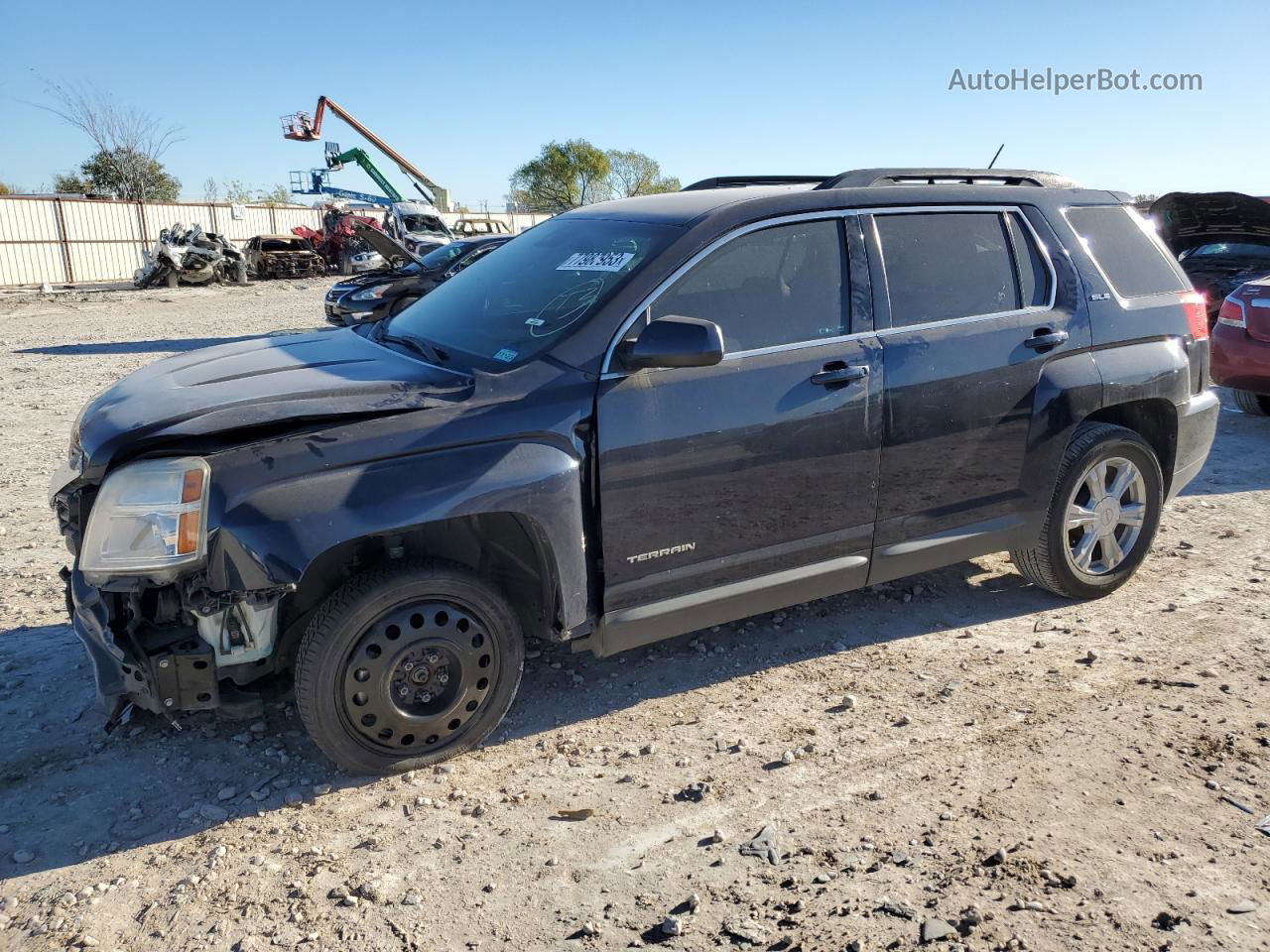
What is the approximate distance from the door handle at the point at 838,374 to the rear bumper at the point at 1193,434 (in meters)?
2.02

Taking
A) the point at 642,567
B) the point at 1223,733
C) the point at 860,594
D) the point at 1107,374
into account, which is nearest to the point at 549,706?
the point at 642,567

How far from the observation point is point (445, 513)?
307 centimetres

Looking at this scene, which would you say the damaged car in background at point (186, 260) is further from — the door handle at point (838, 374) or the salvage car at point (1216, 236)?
the door handle at point (838, 374)

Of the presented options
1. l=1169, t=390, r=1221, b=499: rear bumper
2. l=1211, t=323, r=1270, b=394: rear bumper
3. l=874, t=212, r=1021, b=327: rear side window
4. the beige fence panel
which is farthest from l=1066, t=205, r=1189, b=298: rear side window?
the beige fence panel

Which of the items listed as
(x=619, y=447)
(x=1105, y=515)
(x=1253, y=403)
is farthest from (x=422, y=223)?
(x=619, y=447)

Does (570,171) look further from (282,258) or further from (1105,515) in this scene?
(1105,515)

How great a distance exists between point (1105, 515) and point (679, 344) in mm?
2619

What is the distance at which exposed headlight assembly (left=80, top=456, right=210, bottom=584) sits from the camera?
9.40 feet

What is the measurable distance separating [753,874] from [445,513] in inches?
56.3

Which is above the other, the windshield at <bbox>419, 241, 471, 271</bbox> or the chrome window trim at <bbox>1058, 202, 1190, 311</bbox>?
the windshield at <bbox>419, 241, 471, 271</bbox>

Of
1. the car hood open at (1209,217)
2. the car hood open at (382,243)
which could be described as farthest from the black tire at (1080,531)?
the car hood open at (1209,217)

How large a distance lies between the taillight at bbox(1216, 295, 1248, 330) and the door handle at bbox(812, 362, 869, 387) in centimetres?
594

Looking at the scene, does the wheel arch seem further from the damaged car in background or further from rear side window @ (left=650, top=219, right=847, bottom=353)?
the damaged car in background

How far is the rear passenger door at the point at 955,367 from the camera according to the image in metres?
3.92
